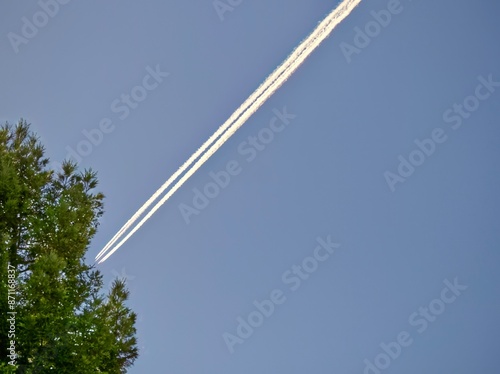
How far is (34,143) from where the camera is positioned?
3162cm

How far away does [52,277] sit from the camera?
87.2 feet

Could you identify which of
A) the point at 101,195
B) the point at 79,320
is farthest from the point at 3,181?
the point at 79,320

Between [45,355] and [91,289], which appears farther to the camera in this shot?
[91,289]

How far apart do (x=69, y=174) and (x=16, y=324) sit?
856cm

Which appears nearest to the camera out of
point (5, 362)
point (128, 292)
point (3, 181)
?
point (5, 362)

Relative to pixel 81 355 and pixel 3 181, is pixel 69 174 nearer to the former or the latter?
pixel 3 181

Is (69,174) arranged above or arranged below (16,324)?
above

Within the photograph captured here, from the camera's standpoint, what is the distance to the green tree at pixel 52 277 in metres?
25.8

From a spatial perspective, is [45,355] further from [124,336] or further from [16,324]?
[124,336]

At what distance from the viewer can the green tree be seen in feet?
84.7

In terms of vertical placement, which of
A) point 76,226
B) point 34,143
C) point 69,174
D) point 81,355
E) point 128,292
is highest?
point 34,143

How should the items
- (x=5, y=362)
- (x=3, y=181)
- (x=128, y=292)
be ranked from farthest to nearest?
(x=128, y=292) < (x=3, y=181) < (x=5, y=362)

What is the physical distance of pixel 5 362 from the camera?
2534 centimetres

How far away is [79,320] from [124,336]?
3.76m
